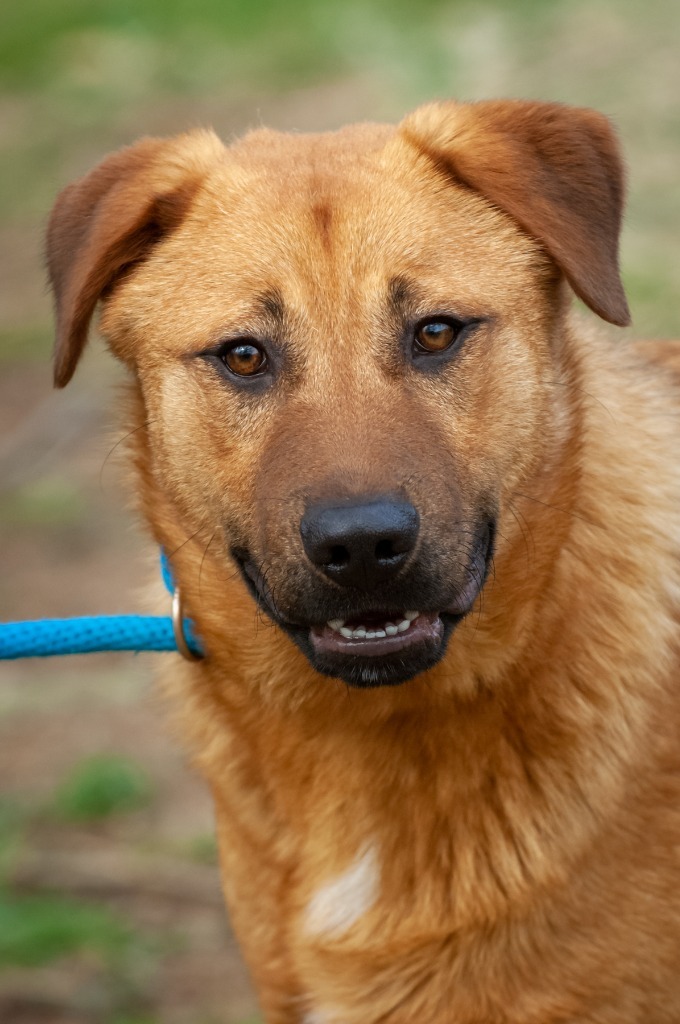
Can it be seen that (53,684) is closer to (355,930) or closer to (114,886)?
(114,886)

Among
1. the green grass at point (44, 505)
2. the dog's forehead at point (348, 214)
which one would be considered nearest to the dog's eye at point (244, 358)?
the dog's forehead at point (348, 214)

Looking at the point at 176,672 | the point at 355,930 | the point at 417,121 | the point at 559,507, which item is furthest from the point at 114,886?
the point at 417,121

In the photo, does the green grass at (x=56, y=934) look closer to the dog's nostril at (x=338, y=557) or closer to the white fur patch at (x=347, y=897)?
the white fur patch at (x=347, y=897)

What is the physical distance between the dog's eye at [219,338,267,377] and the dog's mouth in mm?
536

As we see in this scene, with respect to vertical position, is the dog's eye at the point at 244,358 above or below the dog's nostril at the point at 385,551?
above

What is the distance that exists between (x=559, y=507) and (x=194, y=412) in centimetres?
90

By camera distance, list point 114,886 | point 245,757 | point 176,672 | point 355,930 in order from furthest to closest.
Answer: point 114,886 → point 176,672 → point 245,757 → point 355,930

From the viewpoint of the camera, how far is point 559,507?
3.45 metres

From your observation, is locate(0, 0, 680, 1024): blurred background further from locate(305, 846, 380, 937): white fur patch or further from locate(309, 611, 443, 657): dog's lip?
locate(305, 846, 380, 937): white fur patch

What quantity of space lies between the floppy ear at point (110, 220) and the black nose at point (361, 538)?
0.96m

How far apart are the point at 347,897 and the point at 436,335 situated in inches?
54.3

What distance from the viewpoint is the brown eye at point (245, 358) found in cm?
335

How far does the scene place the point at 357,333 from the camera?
3240mm

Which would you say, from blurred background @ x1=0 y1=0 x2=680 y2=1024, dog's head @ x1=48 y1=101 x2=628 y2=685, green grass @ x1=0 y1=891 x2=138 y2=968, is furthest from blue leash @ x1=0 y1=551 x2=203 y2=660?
green grass @ x1=0 y1=891 x2=138 y2=968
